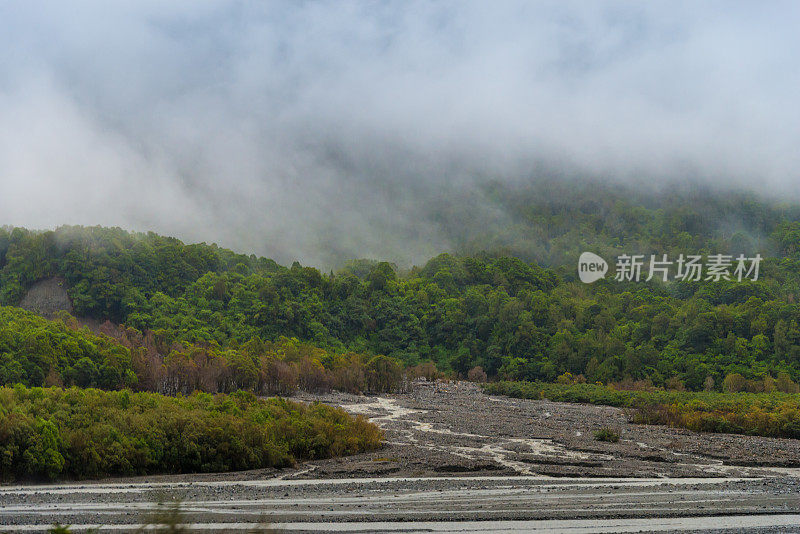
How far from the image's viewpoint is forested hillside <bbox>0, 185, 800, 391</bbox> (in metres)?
75.4

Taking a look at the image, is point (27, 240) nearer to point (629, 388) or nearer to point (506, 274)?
point (506, 274)

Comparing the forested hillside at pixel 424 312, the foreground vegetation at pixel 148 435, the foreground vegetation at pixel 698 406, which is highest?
the forested hillside at pixel 424 312

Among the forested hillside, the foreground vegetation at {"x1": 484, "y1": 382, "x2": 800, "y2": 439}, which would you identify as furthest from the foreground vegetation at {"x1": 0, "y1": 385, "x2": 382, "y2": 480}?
the forested hillside

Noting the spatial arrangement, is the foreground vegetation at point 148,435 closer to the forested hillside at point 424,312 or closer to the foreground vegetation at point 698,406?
the foreground vegetation at point 698,406

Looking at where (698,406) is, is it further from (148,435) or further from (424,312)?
(424,312)

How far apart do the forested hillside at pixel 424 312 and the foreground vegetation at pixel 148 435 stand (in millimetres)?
25629

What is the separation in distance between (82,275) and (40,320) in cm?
2739

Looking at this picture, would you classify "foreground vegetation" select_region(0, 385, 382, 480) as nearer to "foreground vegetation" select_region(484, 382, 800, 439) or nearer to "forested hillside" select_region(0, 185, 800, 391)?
"foreground vegetation" select_region(484, 382, 800, 439)

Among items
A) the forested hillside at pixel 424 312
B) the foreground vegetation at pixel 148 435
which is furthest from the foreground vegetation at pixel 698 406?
the foreground vegetation at pixel 148 435

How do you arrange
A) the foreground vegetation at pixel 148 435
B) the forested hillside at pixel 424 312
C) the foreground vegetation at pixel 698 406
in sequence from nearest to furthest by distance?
the foreground vegetation at pixel 148 435 → the foreground vegetation at pixel 698 406 → the forested hillside at pixel 424 312

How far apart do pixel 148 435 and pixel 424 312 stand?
3041 inches

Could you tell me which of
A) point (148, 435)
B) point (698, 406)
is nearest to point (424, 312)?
point (698, 406)

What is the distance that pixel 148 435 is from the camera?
2758cm

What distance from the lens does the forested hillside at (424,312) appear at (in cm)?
7538
